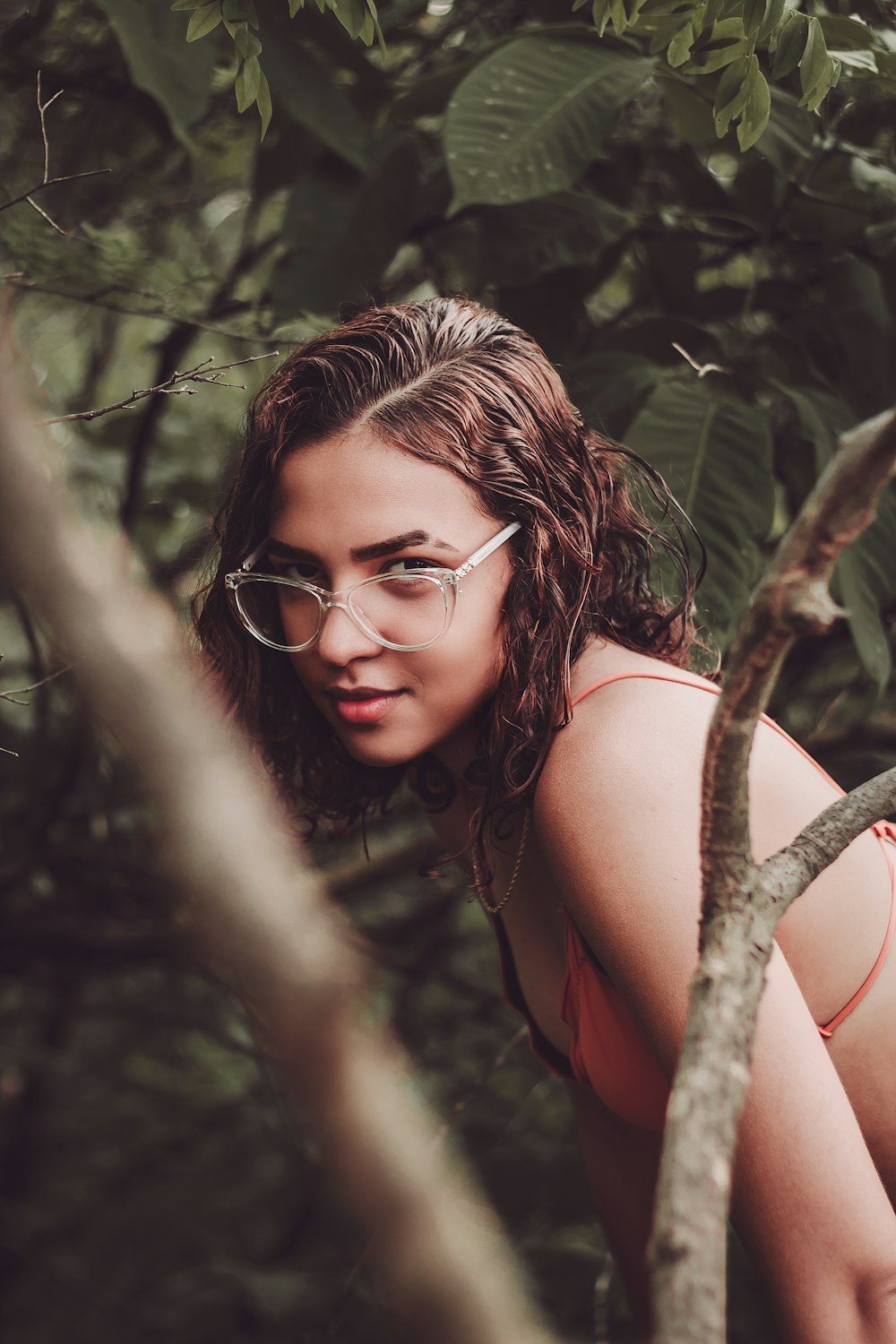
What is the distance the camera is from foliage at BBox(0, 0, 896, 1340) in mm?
1517

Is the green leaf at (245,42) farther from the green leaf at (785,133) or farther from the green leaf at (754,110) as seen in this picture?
the green leaf at (785,133)

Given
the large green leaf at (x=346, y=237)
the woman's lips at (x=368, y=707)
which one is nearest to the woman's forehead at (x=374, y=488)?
the woman's lips at (x=368, y=707)

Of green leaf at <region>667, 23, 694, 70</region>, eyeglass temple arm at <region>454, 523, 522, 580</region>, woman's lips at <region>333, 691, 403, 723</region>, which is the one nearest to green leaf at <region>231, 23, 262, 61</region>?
green leaf at <region>667, 23, 694, 70</region>

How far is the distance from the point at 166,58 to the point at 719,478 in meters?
0.90

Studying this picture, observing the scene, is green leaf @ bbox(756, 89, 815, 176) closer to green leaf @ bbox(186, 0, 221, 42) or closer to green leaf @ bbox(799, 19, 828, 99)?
green leaf @ bbox(799, 19, 828, 99)

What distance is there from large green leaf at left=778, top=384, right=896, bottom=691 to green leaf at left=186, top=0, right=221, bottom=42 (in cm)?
87

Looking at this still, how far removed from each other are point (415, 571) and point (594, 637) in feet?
0.83

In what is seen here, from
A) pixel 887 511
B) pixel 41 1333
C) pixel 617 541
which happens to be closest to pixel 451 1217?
pixel 617 541

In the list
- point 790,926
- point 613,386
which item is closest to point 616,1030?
point 790,926

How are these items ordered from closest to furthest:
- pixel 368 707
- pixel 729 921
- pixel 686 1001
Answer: pixel 729 921
pixel 686 1001
pixel 368 707

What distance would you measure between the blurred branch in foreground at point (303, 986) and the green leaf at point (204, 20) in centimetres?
90

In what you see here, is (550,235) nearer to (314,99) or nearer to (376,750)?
(314,99)

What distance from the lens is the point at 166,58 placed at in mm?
1520

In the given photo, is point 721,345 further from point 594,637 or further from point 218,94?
point 218,94
